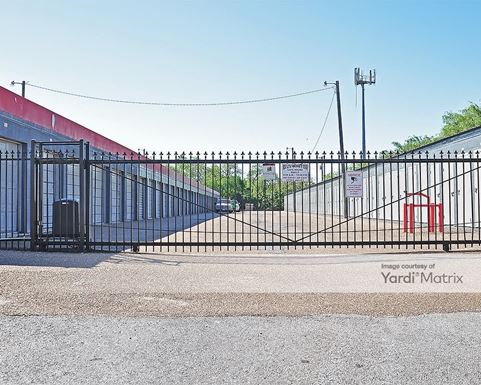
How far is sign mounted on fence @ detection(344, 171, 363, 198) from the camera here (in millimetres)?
10867

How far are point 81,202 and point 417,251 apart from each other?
7366 millimetres

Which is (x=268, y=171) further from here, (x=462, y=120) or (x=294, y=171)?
(x=462, y=120)

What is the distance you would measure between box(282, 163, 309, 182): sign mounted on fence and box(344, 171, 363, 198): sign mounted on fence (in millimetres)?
976

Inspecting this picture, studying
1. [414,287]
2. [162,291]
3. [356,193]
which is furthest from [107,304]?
[356,193]

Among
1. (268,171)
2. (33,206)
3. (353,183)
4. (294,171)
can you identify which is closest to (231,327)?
(268,171)

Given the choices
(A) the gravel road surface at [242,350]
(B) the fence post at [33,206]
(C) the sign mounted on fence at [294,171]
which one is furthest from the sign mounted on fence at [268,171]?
(A) the gravel road surface at [242,350]

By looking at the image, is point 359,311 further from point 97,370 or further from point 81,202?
point 81,202

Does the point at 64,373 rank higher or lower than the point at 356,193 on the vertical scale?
lower

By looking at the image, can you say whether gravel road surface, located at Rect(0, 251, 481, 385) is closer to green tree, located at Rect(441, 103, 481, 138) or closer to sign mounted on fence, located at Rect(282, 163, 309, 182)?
sign mounted on fence, located at Rect(282, 163, 309, 182)

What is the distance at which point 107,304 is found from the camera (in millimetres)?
6008

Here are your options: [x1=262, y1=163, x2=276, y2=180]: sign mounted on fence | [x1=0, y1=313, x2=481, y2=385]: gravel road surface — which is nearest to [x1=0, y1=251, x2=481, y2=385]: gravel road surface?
[x1=0, y1=313, x2=481, y2=385]: gravel road surface

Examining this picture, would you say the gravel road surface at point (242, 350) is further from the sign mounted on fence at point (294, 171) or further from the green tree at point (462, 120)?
the green tree at point (462, 120)

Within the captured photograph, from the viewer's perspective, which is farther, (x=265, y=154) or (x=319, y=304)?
(x=265, y=154)

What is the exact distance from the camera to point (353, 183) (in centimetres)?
1091
